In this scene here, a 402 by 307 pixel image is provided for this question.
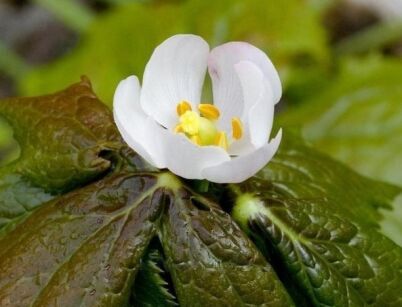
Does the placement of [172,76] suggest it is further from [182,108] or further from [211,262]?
[211,262]

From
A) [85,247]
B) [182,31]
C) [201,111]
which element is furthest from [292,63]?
[85,247]

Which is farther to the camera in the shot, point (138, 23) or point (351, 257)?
point (138, 23)

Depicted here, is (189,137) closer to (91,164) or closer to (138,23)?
(91,164)

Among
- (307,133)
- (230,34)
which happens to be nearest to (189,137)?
(307,133)

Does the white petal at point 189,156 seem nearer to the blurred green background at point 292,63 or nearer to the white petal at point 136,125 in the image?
the white petal at point 136,125

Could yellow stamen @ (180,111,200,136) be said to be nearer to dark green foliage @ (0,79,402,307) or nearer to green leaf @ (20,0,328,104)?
dark green foliage @ (0,79,402,307)

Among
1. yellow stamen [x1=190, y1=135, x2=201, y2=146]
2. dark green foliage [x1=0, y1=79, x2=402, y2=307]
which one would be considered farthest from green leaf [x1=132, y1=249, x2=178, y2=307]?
yellow stamen [x1=190, y1=135, x2=201, y2=146]

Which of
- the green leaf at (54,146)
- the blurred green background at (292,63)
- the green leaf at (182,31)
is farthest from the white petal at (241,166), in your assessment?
the green leaf at (182,31)
